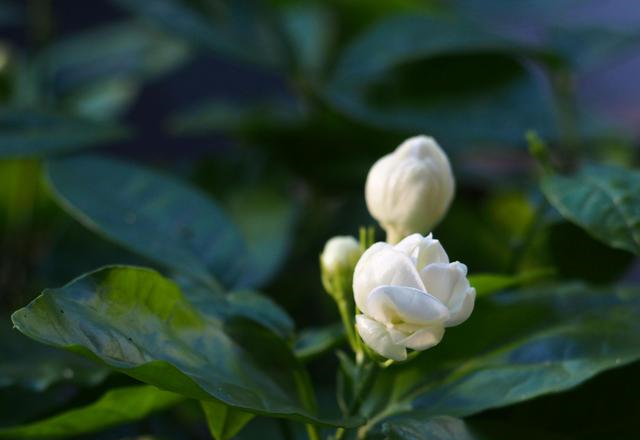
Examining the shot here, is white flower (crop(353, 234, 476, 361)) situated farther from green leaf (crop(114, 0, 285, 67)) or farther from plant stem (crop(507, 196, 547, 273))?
green leaf (crop(114, 0, 285, 67))

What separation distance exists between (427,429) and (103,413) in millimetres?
167

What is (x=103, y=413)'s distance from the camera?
1.44 ft

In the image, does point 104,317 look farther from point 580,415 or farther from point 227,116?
point 227,116

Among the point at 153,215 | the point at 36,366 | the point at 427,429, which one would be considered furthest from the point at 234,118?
the point at 427,429

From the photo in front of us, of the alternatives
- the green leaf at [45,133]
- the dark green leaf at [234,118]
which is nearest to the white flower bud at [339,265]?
the green leaf at [45,133]

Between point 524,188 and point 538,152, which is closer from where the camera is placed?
point 538,152

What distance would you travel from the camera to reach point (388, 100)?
81 centimetres

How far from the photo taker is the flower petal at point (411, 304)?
1.07 feet

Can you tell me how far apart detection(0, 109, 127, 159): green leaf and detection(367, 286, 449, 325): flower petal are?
0.36m

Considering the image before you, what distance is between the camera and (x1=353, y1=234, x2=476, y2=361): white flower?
12.9 inches

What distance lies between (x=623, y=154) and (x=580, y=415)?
1.91ft

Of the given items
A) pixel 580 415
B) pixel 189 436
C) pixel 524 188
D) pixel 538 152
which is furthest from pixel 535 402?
pixel 524 188

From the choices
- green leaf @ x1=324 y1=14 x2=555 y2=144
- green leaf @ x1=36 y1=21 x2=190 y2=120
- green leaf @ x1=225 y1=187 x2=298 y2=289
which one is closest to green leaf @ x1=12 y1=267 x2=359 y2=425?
green leaf @ x1=225 y1=187 x2=298 y2=289

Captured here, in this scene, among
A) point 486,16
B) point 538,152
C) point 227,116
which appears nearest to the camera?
point 538,152
